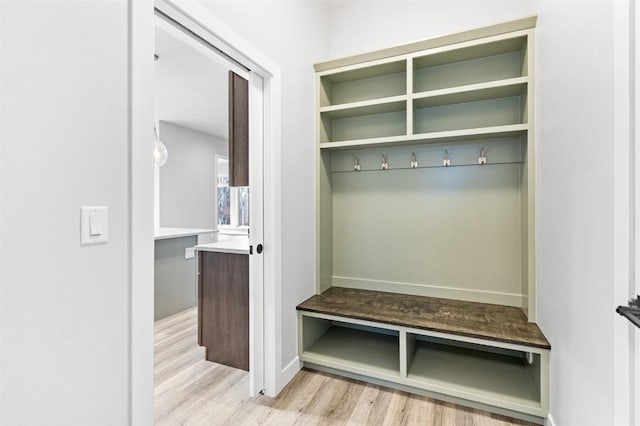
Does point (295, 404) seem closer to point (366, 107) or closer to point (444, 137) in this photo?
point (444, 137)

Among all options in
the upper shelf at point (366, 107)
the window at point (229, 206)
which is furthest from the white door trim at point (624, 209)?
the window at point (229, 206)

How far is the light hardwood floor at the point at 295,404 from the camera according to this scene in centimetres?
169

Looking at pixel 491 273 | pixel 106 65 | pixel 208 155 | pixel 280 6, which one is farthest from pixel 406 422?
pixel 208 155

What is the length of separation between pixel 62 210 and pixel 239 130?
139 cm

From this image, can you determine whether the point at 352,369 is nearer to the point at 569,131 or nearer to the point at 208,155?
the point at 569,131

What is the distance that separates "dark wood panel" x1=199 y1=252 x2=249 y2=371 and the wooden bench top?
0.47 m

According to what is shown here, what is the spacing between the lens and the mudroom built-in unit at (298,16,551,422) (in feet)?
6.10

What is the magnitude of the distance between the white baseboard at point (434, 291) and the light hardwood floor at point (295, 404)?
0.75m

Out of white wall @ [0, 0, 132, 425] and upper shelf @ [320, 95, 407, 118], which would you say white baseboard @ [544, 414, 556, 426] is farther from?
upper shelf @ [320, 95, 407, 118]

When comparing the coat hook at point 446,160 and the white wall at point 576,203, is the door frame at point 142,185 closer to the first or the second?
the white wall at point 576,203

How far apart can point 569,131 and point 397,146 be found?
124 cm

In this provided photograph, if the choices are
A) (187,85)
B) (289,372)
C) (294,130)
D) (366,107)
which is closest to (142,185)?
(294,130)

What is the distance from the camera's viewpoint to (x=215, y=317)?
2.37 metres

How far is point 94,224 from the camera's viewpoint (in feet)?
3.07
